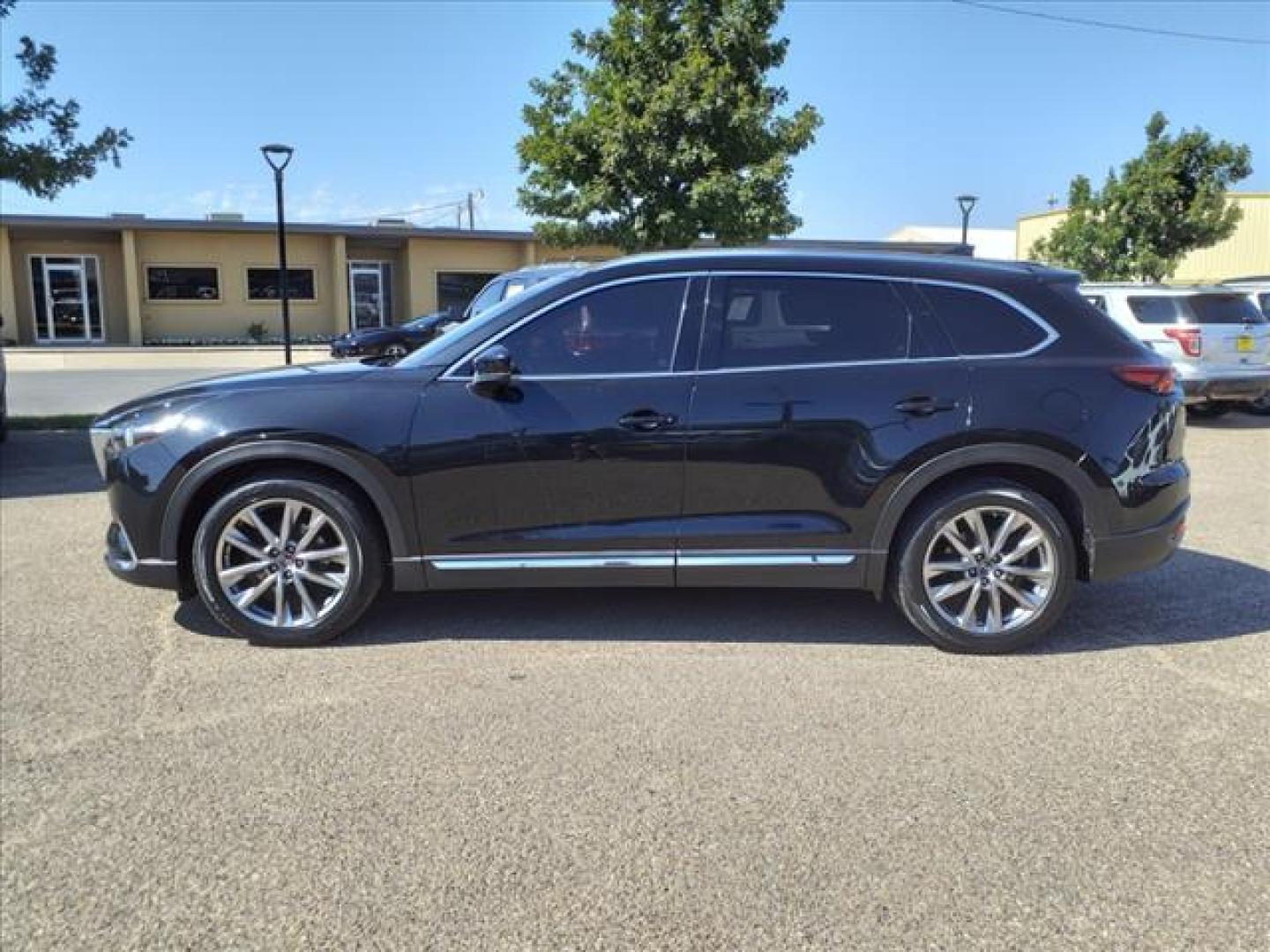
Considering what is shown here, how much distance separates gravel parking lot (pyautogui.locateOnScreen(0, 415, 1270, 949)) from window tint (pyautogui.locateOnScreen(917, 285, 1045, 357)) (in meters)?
1.39

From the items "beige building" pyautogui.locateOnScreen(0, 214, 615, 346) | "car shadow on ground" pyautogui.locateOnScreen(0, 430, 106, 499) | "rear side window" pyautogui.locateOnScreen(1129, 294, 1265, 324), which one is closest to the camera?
"car shadow on ground" pyautogui.locateOnScreen(0, 430, 106, 499)

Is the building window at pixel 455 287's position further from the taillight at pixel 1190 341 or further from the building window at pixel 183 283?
the taillight at pixel 1190 341

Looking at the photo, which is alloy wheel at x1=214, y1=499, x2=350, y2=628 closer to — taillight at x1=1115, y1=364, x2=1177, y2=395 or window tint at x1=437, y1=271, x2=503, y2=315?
taillight at x1=1115, y1=364, x2=1177, y2=395

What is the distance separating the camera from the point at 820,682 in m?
4.22

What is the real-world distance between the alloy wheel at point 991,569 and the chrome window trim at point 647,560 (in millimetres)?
419

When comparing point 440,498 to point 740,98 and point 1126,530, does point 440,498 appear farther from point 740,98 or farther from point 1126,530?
point 740,98

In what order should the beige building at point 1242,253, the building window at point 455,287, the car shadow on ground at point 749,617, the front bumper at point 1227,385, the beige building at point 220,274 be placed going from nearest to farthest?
the car shadow on ground at point 749,617 → the front bumper at point 1227,385 → the beige building at point 220,274 → the building window at point 455,287 → the beige building at point 1242,253

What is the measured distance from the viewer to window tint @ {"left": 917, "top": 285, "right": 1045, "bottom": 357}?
4578mm

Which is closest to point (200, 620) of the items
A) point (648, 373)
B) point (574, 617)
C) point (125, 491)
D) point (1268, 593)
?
point (125, 491)

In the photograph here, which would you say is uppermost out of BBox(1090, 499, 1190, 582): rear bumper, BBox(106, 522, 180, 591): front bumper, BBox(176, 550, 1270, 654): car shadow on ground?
BBox(1090, 499, 1190, 582): rear bumper

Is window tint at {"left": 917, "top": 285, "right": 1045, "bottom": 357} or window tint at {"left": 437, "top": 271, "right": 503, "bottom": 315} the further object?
window tint at {"left": 437, "top": 271, "right": 503, "bottom": 315}

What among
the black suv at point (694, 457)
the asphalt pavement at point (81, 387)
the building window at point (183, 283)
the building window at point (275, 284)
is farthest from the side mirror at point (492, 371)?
the building window at point (183, 283)

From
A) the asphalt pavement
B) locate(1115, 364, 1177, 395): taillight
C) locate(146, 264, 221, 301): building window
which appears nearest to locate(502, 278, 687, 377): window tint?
locate(1115, 364, 1177, 395): taillight

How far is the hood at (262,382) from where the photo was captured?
4562 mm
